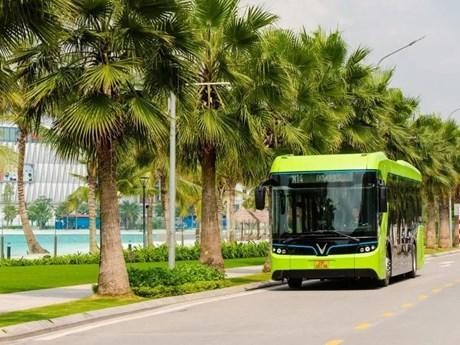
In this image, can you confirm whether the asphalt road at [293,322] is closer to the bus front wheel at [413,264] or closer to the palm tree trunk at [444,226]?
the bus front wheel at [413,264]

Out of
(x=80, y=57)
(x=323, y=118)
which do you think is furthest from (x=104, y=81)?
(x=323, y=118)

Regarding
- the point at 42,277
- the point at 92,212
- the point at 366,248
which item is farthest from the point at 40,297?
the point at 92,212

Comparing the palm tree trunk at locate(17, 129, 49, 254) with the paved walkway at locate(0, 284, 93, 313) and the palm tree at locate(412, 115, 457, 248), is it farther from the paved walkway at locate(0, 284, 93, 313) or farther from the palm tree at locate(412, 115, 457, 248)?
the paved walkway at locate(0, 284, 93, 313)

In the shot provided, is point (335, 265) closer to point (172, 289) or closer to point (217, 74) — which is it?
point (172, 289)

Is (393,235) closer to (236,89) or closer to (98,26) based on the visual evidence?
(236,89)

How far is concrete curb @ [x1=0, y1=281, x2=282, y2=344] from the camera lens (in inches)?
591

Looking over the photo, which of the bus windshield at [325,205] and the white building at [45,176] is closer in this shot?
the bus windshield at [325,205]

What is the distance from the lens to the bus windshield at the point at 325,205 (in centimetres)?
2553

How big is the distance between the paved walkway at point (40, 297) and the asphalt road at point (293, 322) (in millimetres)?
2595

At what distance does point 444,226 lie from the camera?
74875mm

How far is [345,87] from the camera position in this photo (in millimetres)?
38344

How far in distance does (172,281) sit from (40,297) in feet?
9.48

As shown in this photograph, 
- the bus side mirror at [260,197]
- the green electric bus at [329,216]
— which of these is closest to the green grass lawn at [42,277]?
the green electric bus at [329,216]

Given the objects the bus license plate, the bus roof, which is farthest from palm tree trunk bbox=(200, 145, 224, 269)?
the bus license plate
